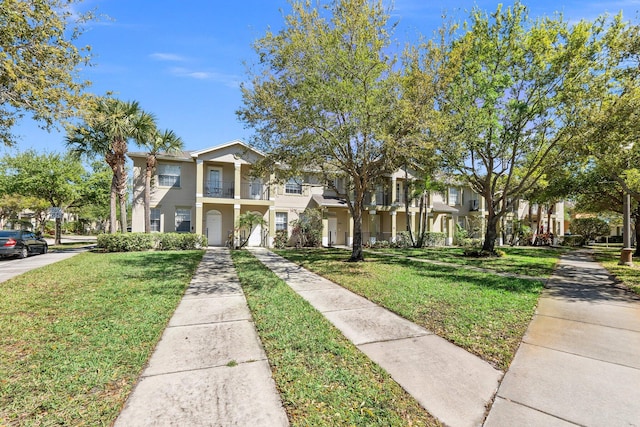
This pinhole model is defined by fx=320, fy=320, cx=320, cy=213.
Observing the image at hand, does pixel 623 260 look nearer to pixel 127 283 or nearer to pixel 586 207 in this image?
pixel 586 207

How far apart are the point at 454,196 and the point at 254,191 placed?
18979 millimetres

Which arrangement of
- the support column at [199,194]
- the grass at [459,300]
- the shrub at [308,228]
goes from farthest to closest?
the shrub at [308,228]
the support column at [199,194]
the grass at [459,300]

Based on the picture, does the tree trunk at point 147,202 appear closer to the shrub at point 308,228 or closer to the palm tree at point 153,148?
the palm tree at point 153,148

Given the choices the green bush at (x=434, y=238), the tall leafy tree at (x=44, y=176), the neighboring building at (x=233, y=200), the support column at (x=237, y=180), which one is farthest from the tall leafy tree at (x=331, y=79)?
the tall leafy tree at (x=44, y=176)

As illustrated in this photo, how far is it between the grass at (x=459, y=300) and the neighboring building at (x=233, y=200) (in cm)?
943

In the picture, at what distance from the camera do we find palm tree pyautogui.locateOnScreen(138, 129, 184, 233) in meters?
19.2

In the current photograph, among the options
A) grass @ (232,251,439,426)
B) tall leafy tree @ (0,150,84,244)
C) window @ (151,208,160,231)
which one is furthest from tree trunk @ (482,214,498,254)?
tall leafy tree @ (0,150,84,244)

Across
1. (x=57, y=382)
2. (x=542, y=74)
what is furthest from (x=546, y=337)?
(x=542, y=74)

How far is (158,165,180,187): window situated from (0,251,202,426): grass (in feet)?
41.2

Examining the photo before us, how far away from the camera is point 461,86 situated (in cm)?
1421

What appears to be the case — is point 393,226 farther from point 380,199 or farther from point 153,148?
point 153,148

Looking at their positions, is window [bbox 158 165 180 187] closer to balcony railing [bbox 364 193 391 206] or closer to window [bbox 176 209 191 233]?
window [bbox 176 209 191 233]

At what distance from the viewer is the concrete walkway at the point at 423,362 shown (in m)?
3.17

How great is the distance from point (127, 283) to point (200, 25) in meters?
7.66
